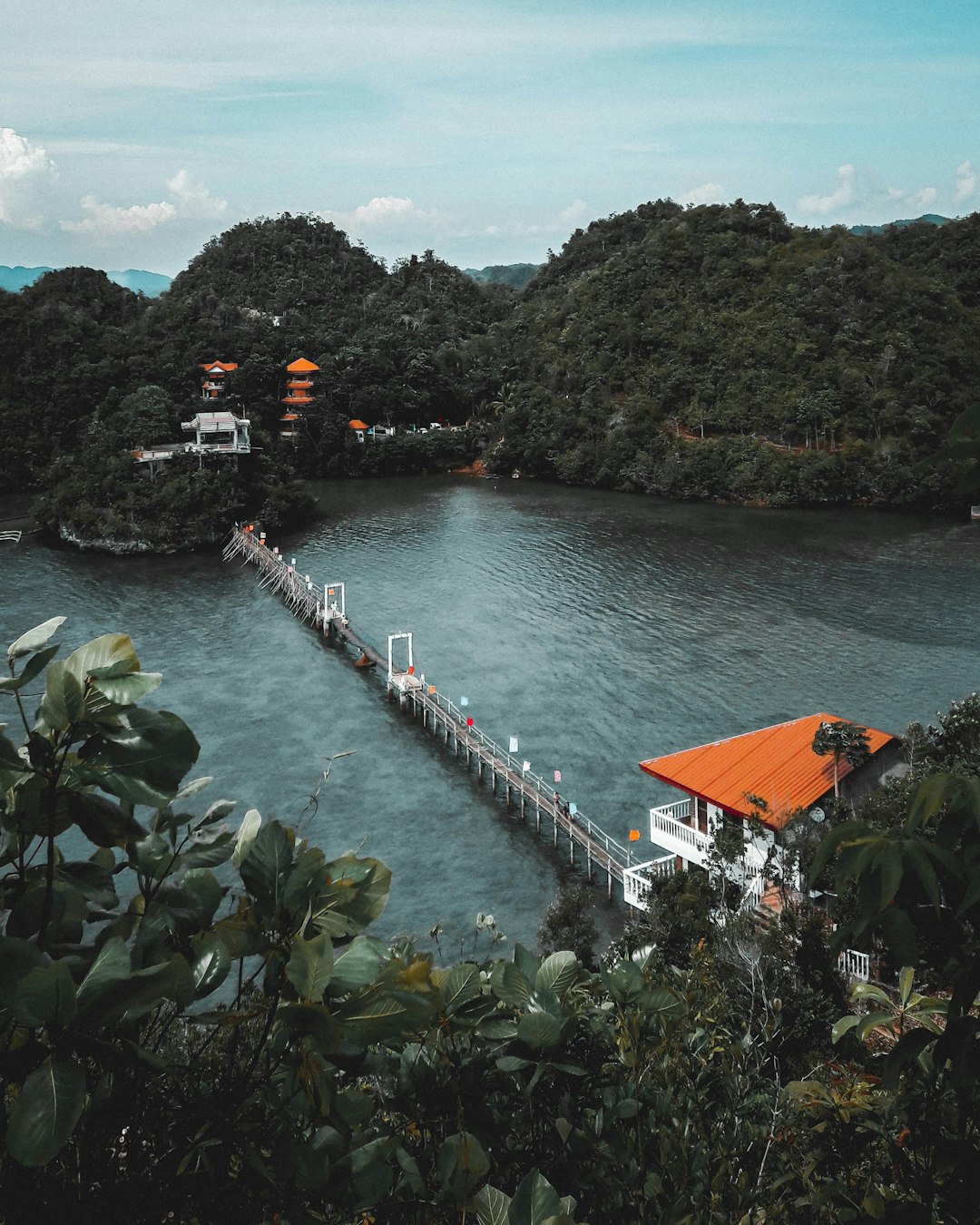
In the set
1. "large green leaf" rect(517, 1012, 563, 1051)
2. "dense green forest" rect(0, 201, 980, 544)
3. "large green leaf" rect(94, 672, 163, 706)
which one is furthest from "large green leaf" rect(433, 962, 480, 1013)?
"dense green forest" rect(0, 201, 980, 544)

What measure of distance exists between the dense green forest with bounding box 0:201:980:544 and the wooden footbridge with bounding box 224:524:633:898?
998 cm

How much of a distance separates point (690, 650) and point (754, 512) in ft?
65.7

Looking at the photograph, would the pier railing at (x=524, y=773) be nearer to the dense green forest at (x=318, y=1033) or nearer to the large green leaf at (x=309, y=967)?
Result: the dense green forest at (x=318, y=1033)

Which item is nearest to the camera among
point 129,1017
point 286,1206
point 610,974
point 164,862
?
point 129,1017

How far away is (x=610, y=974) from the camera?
266cm

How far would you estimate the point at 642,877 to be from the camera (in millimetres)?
13438

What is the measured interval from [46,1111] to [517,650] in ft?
78.3

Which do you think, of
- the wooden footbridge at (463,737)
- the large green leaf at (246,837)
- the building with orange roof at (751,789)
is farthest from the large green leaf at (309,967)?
the wooden footbridge at (463,737)

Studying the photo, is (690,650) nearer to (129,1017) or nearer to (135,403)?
(129,1017)

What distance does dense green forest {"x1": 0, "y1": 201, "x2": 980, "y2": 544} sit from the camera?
43531 mm

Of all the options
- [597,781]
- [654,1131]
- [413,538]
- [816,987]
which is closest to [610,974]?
[654,1131]

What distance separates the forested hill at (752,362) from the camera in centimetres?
4559

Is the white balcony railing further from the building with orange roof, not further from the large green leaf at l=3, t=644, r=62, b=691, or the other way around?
the large green leaf at l=3, t=644, r=62, b=691

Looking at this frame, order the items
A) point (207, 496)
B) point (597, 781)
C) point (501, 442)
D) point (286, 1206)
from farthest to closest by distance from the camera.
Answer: point (501, 442)
point (207, 496)
point (597, 781)
point (286, 1206)
